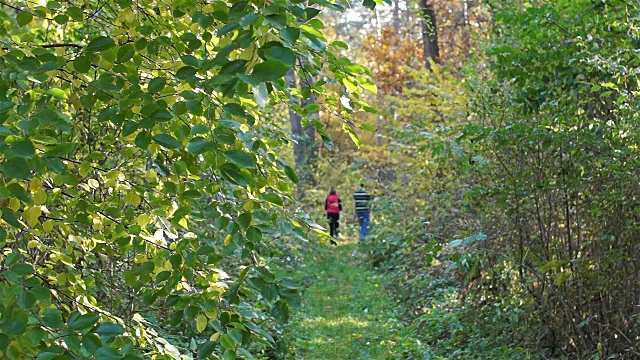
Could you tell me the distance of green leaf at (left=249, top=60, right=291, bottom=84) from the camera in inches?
79.3

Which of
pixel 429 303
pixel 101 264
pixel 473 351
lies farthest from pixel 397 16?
pixel 101 264

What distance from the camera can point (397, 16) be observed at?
39.0 meters

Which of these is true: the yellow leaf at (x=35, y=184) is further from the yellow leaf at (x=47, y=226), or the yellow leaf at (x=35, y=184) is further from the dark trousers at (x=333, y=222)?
the dark trousers at (x=333, y=222)

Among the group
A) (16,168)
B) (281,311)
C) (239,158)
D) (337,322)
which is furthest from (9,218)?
(337,322)

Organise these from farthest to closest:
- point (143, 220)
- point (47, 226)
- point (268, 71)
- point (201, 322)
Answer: point (143, 220), point (47, 226), point (201, 322), point (268, 71)

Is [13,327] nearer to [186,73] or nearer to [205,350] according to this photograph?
[205,350]

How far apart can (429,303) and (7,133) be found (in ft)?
34.2

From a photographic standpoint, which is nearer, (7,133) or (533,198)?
(7,133)

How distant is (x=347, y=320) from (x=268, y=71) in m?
10.4

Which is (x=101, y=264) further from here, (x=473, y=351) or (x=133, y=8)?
(x=473, y=351)

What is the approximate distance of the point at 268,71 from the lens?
202cm

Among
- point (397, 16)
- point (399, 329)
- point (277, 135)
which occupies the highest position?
point (397, 16)

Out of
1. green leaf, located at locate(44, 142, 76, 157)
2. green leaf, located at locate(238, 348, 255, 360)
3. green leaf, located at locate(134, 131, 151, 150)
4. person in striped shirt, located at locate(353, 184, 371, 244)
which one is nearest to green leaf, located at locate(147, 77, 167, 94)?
green leaf, located at locate(134, 131, 151, 150)

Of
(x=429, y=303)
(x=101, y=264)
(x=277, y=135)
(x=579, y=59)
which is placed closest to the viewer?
(x=277, y=135)
